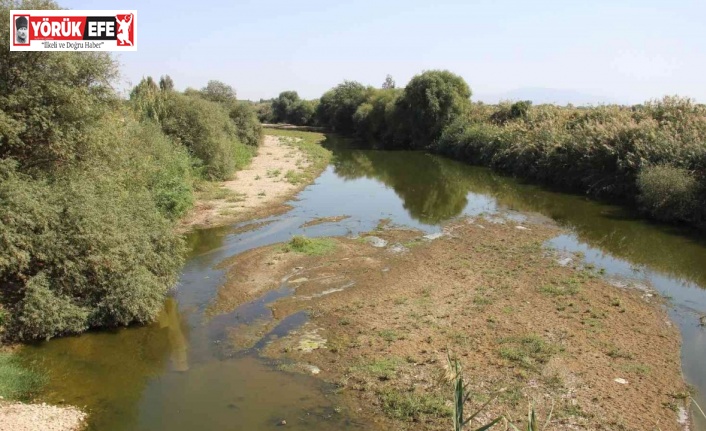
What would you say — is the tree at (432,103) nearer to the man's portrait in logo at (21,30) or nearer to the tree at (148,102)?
the tree at (148,102)

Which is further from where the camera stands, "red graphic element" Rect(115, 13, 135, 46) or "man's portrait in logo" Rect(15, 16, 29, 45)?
"red graphic element" Rect(115, 13, 135, 46)

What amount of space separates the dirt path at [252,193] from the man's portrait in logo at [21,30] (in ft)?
38.3

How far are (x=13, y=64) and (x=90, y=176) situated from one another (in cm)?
368

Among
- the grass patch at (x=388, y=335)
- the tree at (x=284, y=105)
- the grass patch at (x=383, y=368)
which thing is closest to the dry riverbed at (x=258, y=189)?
the grass patch at (x=388, y=335)

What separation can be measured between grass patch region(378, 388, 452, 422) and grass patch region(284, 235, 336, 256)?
10.3 meters

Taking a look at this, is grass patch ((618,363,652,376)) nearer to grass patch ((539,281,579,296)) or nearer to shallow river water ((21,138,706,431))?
shallow river water ((21,138,706,431))

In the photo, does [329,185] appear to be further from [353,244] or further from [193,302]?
[193,302]

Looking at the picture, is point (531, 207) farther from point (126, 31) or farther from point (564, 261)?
point (126, 31)

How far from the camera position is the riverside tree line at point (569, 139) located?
26047 mm

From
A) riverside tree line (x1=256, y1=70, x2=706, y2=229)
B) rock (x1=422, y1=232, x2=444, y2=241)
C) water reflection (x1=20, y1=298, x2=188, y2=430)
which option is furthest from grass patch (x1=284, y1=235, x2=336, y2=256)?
riverside tree line (x1=256, y1=70, x2=706, y2=229)

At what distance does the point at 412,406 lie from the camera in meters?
10.5

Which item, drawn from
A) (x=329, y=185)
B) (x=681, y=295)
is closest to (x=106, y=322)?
(x=681, y=295)

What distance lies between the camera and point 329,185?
37.4 meters

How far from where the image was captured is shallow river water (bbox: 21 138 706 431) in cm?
1071
